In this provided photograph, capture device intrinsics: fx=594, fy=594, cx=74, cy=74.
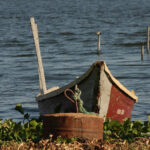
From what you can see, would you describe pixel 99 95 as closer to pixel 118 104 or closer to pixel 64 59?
pixel 118 104

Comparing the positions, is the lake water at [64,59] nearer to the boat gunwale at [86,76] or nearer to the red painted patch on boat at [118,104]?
the red painted patch on boat at [118,104]

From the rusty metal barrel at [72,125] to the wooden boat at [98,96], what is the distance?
2.73 meters

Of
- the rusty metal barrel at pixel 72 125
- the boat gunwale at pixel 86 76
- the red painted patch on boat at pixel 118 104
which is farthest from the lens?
the red painted patch on boat at pixel 118 104

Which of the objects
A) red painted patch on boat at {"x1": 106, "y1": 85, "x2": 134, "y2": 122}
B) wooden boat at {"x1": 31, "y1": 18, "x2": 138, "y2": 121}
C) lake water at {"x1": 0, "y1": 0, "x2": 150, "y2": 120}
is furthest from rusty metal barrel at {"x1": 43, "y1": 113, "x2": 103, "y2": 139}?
lake water at {"x1": 0, "y1": 0, "x2": 150, "y2": 120}

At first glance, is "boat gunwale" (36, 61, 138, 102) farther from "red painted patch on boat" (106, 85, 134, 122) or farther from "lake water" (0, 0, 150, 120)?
"lake water" (0, 0, 150, 120)

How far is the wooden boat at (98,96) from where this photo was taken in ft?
41.4

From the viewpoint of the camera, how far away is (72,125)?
9.68 m

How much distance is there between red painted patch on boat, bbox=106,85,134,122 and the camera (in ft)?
44.0

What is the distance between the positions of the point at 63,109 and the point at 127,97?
1.61m

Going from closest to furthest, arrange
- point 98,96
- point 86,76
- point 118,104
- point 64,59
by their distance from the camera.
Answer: point 86,76, point 98,96, point 118,104, point 64,59

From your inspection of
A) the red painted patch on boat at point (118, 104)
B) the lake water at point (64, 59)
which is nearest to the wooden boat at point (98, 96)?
the red painted patch on boat at point (118, 104)

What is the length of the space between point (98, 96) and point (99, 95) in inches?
1.3

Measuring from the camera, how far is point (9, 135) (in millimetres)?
10461

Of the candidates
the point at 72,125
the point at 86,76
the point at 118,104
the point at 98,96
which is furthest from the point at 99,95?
the point at 72,125
